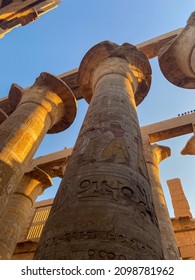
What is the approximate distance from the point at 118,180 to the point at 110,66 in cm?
344

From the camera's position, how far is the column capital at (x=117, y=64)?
18.3ft

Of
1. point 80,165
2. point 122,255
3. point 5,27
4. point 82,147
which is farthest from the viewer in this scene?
point 5,27

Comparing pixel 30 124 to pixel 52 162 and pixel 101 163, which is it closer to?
pixel 101 163

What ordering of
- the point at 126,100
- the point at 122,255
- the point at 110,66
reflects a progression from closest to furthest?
1. the point at 122,255
2. the point at 126,100
3. the point at 110,66

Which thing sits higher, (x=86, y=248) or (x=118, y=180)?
(x=118, y=180)

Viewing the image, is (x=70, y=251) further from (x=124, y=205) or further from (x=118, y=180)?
(x=118, y=180)

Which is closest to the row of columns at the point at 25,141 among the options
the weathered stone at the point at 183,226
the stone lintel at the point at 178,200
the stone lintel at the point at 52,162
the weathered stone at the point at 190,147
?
the stone lintel at the point at 52,162

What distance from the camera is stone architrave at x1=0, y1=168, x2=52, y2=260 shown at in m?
6.55

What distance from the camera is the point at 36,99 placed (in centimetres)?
708

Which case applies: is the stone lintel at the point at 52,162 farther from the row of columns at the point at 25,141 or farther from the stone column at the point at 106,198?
the stone column at the point at 106,198

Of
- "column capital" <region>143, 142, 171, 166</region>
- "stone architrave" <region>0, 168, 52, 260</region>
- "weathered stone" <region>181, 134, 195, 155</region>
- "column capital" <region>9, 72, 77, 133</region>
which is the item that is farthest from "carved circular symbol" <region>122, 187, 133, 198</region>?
"weathered stone" <region>181, 134, 195, 155</region>

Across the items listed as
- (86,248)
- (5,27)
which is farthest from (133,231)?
(5,27)

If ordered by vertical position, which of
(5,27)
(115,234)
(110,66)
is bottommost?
(115,234)

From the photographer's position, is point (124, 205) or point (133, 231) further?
point (124, 205)
